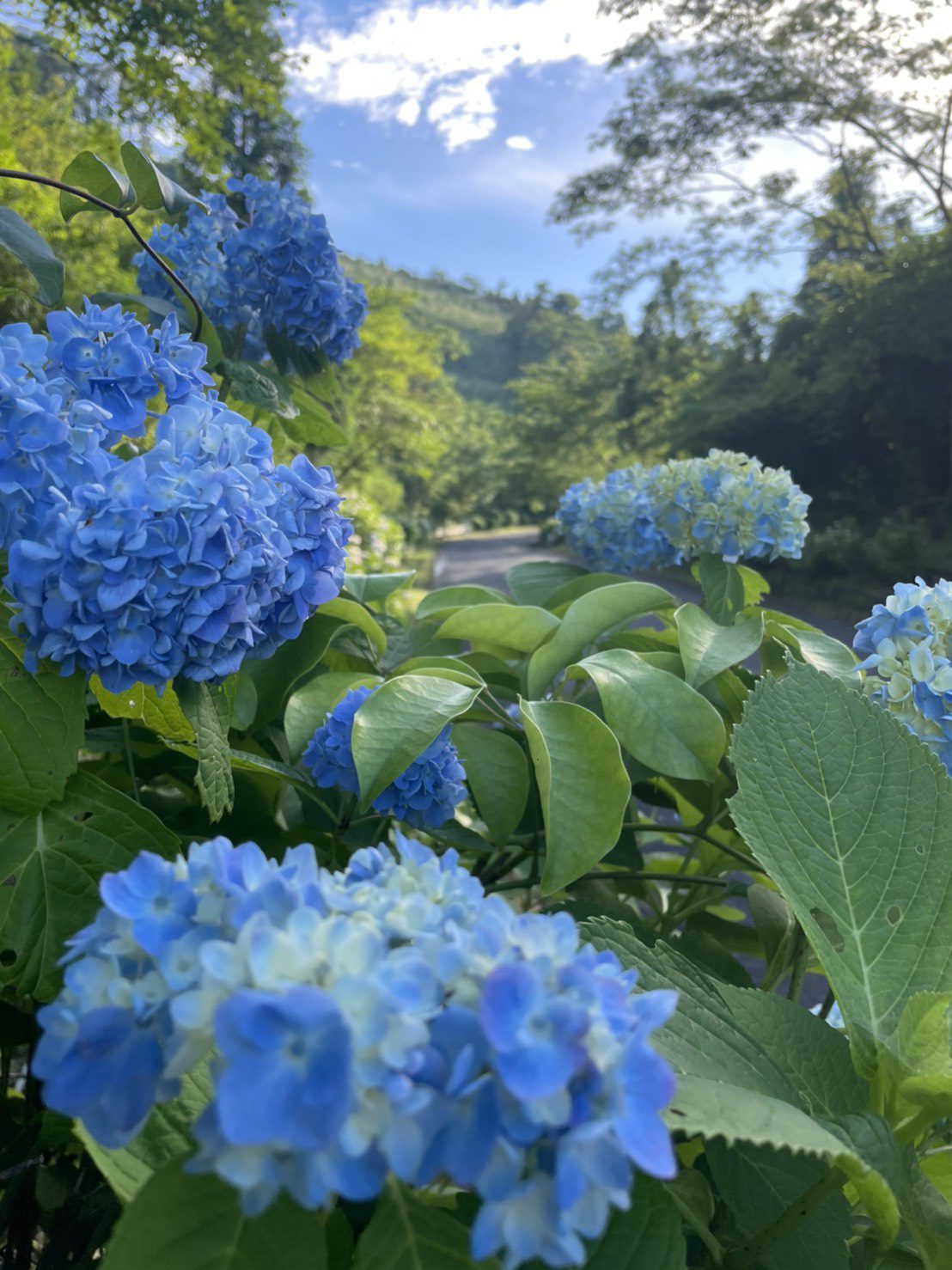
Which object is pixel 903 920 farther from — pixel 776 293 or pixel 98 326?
pixel 776 293

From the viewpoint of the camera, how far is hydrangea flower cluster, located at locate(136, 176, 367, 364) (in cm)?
112

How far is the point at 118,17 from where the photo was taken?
6.30 m

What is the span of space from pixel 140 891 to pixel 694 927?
856 millimetres

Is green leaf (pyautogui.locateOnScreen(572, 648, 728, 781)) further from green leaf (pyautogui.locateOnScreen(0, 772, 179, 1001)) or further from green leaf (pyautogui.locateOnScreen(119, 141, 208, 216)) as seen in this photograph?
green leaf (pyautogui.locateOnScreen(119, 141, 208, 216))

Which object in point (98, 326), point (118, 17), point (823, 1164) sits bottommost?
point (823, 1164)

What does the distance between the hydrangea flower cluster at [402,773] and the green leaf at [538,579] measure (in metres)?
0.43

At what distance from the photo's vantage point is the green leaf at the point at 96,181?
81cm

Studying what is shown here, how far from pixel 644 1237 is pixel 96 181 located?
95 centimetres

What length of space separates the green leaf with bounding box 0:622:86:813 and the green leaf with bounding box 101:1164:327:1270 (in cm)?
32

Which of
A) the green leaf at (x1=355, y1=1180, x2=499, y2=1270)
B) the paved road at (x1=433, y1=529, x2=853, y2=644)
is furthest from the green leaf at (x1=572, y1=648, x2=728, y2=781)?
the paved road at (x1=433, y1=529, x2=853, y2=644)

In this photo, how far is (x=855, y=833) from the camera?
0.60 meters

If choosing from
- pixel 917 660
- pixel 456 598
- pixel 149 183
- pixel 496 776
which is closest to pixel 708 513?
pixel 456 598

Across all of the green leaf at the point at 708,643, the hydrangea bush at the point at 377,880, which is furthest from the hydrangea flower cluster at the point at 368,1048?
the green leaf at the point at 708,643

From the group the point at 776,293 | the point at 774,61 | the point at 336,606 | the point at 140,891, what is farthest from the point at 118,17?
the point at 776,293
